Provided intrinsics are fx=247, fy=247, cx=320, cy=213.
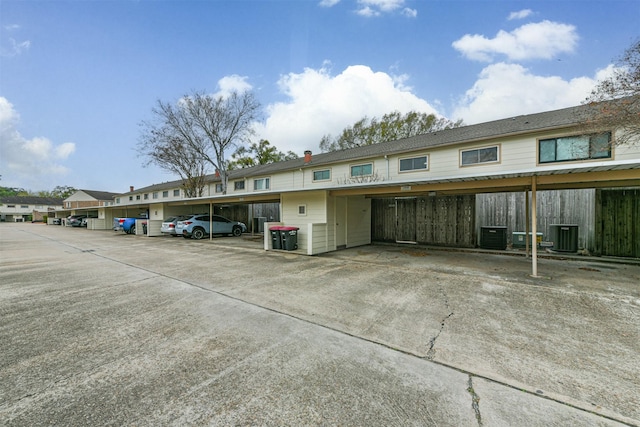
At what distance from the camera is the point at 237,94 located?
69.6ft

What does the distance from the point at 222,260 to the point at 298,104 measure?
17.5 m

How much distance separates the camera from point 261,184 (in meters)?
18.8

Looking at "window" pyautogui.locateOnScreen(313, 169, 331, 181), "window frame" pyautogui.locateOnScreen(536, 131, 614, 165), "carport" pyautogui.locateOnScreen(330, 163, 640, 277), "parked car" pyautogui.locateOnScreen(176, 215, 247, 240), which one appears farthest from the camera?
"window" pyautogui.locateOnScreen(313, 169, 331, 181)

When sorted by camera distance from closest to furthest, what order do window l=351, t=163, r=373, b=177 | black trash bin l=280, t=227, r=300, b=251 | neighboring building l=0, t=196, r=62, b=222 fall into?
1. black trash bin l=280, t=227, r=300, b=251
2. window l=351, t=163, r=373, b=177
3. neighboring building l=0, t=196, r=62, b=222

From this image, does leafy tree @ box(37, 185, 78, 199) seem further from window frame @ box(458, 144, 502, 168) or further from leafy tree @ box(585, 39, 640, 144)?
leafy tree @ box(585, 39, 640, 144)

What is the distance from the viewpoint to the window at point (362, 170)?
1321 centimetres

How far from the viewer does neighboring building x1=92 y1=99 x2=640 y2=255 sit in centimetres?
738

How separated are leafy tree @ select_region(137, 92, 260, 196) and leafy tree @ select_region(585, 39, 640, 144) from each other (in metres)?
21.0

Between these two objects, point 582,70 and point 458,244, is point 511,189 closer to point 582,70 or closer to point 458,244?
point 458,244

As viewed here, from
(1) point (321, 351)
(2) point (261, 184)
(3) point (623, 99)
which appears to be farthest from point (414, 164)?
(2) point (261, 184)

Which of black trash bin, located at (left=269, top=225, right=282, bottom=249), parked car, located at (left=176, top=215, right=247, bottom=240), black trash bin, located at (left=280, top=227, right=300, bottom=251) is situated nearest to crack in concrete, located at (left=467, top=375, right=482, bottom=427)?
black trash bin, located at (left=280, top=227, right=300, bottom=251)

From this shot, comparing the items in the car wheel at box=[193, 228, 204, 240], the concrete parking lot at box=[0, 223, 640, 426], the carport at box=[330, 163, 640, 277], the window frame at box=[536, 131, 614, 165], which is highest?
the window frame at box=[536, 131, 614, 165]

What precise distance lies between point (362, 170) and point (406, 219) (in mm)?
3625

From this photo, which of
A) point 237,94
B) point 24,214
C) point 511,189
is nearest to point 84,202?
point 24,214
